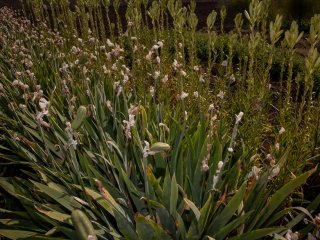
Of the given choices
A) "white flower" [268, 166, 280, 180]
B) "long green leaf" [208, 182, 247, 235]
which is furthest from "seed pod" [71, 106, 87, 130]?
"white flower" [268, 166, 280, 180]

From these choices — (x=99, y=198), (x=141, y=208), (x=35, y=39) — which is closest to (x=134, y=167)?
(x=141, y=208)

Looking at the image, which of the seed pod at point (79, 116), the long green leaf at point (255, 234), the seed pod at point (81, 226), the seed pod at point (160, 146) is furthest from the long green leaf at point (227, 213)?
the seed pod at point (81, 226)

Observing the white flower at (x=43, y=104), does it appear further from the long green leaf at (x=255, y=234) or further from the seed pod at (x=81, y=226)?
the long green leaf at (x=255, y=234)

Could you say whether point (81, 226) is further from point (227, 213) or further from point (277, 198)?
point (277, 198)

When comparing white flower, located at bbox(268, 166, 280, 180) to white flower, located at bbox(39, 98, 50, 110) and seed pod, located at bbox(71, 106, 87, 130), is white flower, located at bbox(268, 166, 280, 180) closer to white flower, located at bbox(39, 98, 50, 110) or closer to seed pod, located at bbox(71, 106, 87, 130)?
seed pod, located at bbox(71, 106, 87, 130)

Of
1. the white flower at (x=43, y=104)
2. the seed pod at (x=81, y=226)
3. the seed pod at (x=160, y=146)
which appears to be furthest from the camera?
the white flower at (x=43, y=104)

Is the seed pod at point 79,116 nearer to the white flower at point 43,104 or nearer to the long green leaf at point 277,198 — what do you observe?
the white flower at point 43,104

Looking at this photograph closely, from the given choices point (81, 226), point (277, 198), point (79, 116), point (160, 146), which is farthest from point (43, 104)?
point (277, 198)

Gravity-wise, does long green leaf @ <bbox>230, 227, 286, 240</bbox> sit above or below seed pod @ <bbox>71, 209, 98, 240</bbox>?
below

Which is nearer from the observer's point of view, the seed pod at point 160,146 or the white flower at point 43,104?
the seed pod at point 160,146

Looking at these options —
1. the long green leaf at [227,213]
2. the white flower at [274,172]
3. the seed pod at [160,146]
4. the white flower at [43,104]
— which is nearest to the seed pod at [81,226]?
the seed pod at [160,146]

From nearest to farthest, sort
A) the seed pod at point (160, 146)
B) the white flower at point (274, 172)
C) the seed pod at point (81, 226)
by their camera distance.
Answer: the seed pod at point (81, 226) → the seed pod at point (160, 146) → the white flower at point (274, 172)

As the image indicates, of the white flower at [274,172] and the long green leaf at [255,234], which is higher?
the white flower at [274,172]

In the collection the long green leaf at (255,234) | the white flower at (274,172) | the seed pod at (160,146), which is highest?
the seed pod at (160,146)
